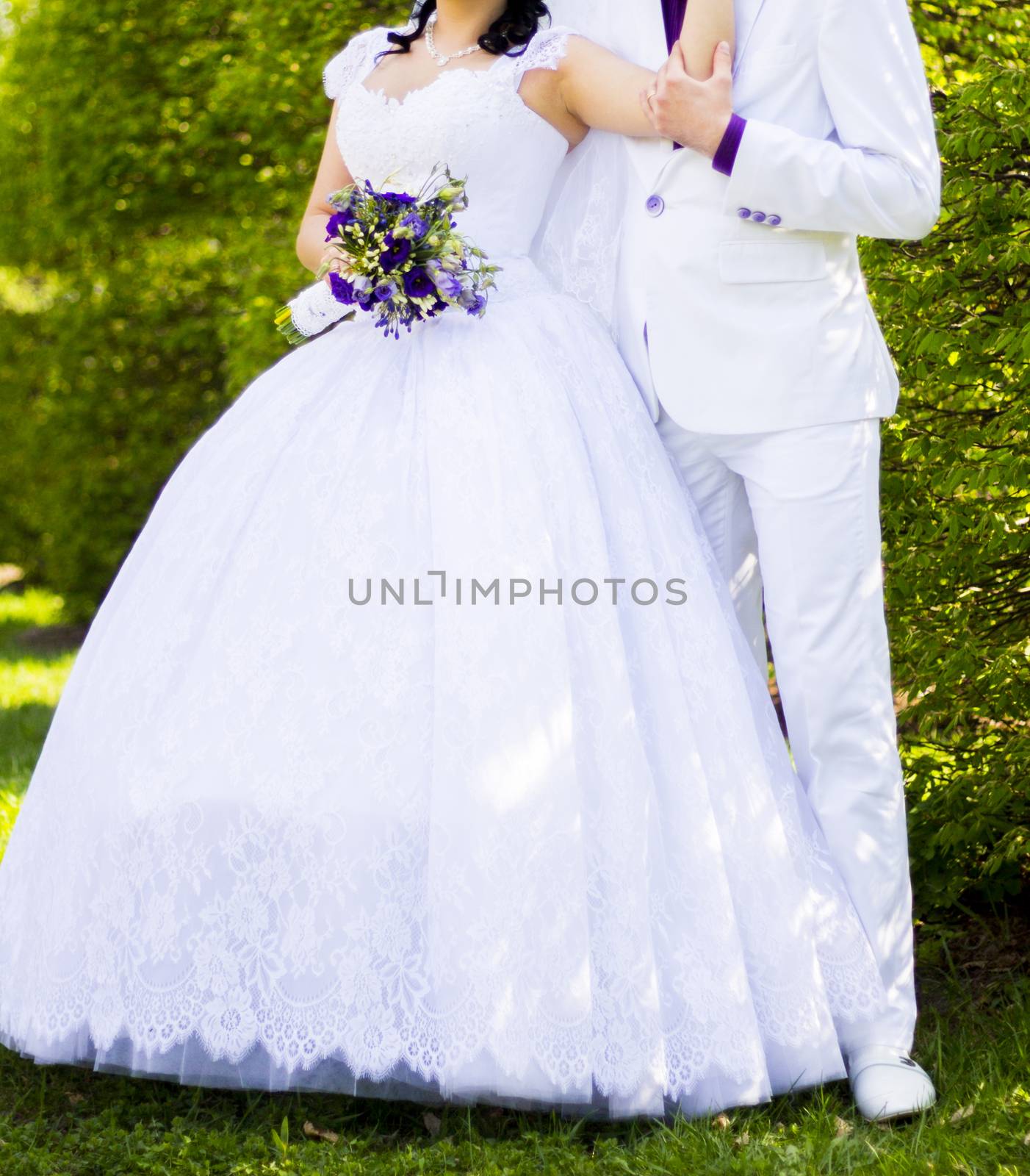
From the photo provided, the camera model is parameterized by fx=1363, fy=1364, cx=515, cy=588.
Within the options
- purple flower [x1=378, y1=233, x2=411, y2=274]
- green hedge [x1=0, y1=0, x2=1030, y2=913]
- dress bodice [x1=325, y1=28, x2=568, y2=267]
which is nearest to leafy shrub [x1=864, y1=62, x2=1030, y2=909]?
green hedge [x1=0, y1=0, x2=1030, y2=913]

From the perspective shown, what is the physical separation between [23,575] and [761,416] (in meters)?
10.1

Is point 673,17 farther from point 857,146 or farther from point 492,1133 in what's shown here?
point 492,1133

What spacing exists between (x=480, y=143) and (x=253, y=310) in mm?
4395

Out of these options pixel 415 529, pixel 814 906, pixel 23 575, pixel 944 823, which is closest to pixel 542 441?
pixel 415 529

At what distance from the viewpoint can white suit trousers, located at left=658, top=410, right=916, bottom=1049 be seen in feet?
8.55

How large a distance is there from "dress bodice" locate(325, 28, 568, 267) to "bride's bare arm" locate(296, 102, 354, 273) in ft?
0.68

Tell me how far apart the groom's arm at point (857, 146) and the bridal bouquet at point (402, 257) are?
1.81ft

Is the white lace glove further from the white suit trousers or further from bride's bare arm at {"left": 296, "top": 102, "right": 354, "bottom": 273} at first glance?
the white suit trousers

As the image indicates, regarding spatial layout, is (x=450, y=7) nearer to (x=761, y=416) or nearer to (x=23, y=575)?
(x=761, y=416)

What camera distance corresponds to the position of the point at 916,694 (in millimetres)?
3312

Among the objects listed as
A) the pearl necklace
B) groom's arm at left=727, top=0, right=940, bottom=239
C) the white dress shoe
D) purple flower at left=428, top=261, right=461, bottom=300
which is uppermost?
the pearl necklace

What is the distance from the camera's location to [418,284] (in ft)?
8.64

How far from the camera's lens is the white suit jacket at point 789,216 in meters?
2.44

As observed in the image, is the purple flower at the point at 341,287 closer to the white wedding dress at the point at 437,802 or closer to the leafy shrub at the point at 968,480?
the white wedding dress at the point at 437,802
